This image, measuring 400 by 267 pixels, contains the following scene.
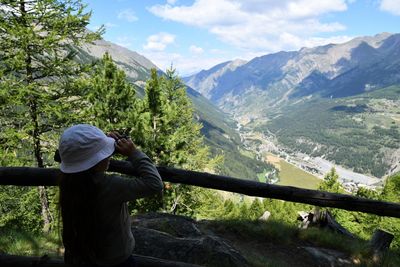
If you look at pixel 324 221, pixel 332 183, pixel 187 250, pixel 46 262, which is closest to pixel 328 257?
pixel 324 221

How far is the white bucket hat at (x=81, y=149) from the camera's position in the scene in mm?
2885

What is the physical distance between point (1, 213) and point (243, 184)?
20.2 meters

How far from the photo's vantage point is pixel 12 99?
12453mm

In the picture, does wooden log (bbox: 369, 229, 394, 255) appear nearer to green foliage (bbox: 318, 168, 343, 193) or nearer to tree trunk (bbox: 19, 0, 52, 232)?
tree trunk (bbox: 19, 0, 52, 232)

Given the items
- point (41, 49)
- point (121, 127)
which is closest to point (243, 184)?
point (41, 49)

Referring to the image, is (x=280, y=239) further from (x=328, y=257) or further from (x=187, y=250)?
(x=187, y=250)

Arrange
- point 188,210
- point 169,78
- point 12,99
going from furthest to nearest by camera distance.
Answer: point 169,78 < point 188,210 < point 12,99

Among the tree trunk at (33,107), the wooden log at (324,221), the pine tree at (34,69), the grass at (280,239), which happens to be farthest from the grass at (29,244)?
the wooden log at (324,221)

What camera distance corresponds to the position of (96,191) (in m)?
2.98

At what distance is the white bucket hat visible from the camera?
2885 millimetres

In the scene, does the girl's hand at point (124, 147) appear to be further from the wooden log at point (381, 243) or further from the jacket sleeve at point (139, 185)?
the wooden log at point (381, 243)

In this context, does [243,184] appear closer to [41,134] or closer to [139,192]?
[139,192]

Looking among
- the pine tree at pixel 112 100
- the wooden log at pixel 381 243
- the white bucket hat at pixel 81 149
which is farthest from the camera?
the pine tree at pixel 112 100

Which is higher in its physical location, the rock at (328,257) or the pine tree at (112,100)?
the pine tree at (112,100)
